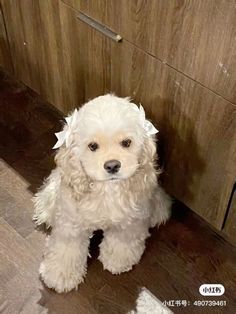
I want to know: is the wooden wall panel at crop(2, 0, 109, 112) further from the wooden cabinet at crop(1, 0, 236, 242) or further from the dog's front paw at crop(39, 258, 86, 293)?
the dog's front paw at crop(39, 258, 86, 293)

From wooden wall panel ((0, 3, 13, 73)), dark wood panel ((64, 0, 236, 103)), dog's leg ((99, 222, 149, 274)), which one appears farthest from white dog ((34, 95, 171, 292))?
wooden wall panel ((0, 3, 13, 73))

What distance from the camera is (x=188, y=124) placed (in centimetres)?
120

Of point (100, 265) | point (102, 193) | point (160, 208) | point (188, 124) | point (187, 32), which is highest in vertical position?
point (187, 32)

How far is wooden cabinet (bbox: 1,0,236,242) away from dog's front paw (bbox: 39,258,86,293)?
37 centimetres

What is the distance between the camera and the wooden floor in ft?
4.53

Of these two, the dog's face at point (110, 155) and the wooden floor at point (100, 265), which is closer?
the dog's face at point (110, 155)

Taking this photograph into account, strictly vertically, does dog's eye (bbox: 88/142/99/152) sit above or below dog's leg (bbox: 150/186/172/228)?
above

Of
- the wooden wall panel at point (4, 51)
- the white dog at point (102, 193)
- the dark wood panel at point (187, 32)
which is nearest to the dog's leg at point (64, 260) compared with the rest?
the white dog at point (102, 193)

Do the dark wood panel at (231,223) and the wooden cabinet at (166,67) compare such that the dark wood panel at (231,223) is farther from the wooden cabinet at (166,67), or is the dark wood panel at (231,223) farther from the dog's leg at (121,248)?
the dog's leg at (121,248)

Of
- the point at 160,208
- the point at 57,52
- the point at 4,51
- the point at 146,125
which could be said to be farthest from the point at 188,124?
the point at 4,51

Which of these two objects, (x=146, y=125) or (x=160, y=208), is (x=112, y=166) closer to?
(x=146, y=125)

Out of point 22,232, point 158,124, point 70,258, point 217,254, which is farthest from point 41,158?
point 217,254

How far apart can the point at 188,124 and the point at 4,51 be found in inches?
31.4

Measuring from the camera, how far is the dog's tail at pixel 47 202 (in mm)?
1455
